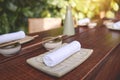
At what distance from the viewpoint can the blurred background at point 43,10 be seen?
2086 millimetres

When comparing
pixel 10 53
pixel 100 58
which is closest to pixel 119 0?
pixel 100 58

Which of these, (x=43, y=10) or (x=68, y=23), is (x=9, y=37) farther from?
(x=43, y=10)

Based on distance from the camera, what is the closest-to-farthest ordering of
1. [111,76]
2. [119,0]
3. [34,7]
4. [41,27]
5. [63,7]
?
[111,76], [41,27], [34,7], [63,7], [119,0]

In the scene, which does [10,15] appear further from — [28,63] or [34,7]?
[28,63]

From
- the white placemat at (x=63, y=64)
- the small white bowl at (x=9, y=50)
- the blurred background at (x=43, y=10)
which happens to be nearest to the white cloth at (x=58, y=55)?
the white placemat at (x=63, y=64)

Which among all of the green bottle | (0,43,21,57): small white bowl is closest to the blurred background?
the green bottle

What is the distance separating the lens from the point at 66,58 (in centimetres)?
76

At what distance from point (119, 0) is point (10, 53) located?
2430 mm

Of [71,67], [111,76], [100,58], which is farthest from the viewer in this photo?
[111,76]

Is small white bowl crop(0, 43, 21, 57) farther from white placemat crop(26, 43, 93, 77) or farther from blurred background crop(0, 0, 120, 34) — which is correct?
blurred background crop(0, 0, 120, 34)

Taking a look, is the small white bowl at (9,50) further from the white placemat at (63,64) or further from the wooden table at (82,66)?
the white placemat at (63,64)

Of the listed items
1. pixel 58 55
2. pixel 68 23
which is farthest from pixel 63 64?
pixel 68 23

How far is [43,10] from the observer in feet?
7.91

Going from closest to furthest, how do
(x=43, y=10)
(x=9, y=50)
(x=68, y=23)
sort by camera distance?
(x=9, y=50), (x=68, y=23), (x=43, y=10)
